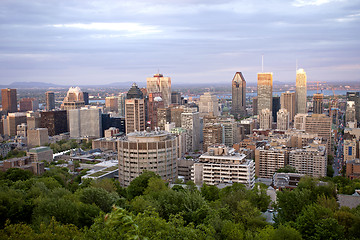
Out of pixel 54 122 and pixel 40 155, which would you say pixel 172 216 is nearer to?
pixel 40 155

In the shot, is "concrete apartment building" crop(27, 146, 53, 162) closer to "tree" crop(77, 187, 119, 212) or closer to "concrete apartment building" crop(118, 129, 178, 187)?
"concrete apartment building" crop(118, 129, 178, 187)

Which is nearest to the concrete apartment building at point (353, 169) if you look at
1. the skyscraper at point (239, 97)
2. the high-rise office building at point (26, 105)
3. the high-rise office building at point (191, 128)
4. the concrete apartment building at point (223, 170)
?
A: the concrete apartment building at point (223, 170)

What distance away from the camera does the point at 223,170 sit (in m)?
26.2

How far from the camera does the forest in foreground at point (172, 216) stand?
852 cm

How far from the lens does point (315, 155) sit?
3591cm

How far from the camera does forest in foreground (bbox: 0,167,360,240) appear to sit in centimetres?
852

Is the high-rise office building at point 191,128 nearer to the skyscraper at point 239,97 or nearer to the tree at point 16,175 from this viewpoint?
the tree at point 16,175

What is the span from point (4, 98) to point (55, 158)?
49623mm

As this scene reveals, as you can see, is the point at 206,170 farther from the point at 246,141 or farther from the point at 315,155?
the point at 246,141

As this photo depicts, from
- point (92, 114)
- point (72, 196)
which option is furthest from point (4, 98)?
point (72, 196)

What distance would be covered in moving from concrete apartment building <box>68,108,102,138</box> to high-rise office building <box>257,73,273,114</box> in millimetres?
40921

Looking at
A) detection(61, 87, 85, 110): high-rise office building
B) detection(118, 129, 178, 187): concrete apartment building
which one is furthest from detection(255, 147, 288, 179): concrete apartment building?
detection(61, 87, 85, 110): high-rise office building

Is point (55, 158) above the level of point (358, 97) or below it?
below

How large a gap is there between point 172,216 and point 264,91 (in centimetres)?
8815
